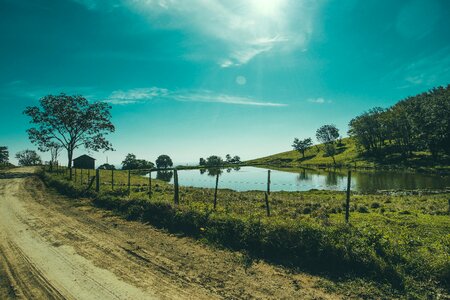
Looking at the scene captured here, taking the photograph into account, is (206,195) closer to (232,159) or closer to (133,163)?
(133,163)

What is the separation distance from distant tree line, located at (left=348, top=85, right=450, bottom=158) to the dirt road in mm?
86510

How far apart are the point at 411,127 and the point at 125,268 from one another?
321ft

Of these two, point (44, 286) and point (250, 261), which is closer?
point (44, 286)

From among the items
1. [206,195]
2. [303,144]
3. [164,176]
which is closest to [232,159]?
[303,144]

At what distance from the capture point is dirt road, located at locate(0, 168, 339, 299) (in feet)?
22.9

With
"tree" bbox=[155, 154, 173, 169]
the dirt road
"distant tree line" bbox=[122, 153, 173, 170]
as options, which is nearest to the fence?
the dirt road

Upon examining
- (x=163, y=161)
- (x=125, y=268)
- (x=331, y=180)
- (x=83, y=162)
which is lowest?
(x=331, y=180)

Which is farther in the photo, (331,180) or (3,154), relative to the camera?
(3,154)

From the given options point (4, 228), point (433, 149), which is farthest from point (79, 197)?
point (433, 149)

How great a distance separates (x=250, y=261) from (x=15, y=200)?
69.4 ft

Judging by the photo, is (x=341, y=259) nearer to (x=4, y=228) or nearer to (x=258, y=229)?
(x=258, y=229)

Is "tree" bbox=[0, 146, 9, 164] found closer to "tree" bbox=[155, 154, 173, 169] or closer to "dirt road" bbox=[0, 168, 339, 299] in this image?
"tree" bbox=[155, 154, 173, 169]

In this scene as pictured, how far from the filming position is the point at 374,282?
7.33m

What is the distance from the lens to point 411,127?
8244 cm
